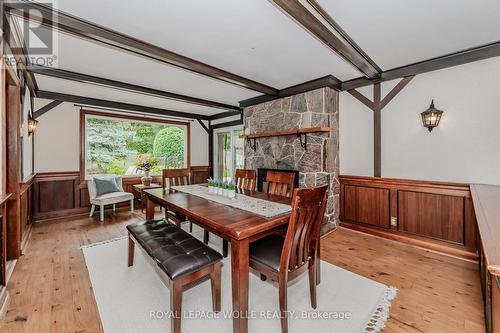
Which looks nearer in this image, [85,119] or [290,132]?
[290,132]

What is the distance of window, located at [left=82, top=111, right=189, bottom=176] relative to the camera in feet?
16.2

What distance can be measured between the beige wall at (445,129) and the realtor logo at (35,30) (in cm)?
408

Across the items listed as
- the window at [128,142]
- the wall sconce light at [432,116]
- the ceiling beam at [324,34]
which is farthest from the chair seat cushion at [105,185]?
the wall sconce light at [432,116]

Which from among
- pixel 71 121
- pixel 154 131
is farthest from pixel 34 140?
pixel 154 131

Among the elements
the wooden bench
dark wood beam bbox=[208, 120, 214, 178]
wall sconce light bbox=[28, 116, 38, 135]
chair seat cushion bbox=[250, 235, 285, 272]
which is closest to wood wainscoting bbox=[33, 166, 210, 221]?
wall sconce light bbox=[28, 116, 38, 135]

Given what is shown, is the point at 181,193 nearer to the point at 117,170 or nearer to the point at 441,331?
the point at 441,331

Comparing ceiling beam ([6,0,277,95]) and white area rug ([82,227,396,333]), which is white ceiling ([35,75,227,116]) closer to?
ceiling beam ([6,0,277,95])

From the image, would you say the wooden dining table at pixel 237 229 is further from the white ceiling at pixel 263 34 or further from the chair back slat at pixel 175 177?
the white ceiling at pixel 263 34

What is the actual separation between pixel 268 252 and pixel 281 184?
1.22 metres

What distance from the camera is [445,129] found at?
2.96 m

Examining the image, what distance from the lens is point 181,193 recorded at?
2693 millimetres

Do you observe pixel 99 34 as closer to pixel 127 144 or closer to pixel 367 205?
pixel 127 144

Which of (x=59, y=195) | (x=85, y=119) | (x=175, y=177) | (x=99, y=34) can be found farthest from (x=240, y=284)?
(x=85, y=119)

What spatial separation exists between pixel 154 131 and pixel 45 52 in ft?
10.5
